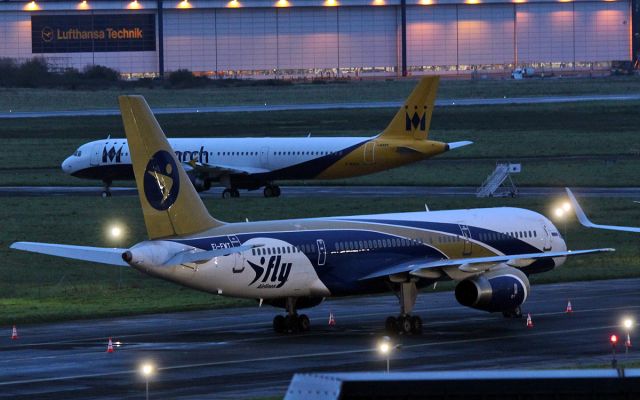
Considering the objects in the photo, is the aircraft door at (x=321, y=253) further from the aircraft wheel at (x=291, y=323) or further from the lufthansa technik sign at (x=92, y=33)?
the lufthansa technik sign at (x=92, y=33)

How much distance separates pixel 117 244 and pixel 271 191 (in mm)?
23888

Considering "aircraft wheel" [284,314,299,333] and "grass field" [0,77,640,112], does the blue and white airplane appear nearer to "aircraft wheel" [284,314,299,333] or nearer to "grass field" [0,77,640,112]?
"aircraft wheel" [284,314,299,333]

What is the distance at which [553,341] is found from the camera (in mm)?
38750

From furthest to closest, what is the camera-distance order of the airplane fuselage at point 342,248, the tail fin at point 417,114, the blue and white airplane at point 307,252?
1. the tail fin at point 417,114
2. the airplane fuselage at point 342,248
3. the blue and white airplane at point 307,252

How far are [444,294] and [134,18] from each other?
430 feet

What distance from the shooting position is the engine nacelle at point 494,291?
40.4m

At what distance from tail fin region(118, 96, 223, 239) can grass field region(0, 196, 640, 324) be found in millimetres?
8633

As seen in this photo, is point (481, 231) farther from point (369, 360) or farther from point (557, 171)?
point (557, 171)

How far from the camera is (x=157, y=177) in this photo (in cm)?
3875

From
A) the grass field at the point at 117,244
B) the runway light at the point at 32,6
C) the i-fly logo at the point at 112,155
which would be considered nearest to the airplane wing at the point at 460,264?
the grass field at the point at 117,244

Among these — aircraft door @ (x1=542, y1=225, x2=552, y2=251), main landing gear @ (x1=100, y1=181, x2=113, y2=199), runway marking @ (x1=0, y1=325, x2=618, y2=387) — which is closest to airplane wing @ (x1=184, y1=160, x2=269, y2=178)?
main landing gear @ (x1=100, y1=181, x2=113, y2=199)

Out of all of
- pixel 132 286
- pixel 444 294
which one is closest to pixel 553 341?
pixel 444 294

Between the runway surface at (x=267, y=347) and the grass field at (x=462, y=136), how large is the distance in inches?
1692

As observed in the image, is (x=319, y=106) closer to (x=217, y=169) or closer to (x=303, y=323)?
(x=217, y=169)
